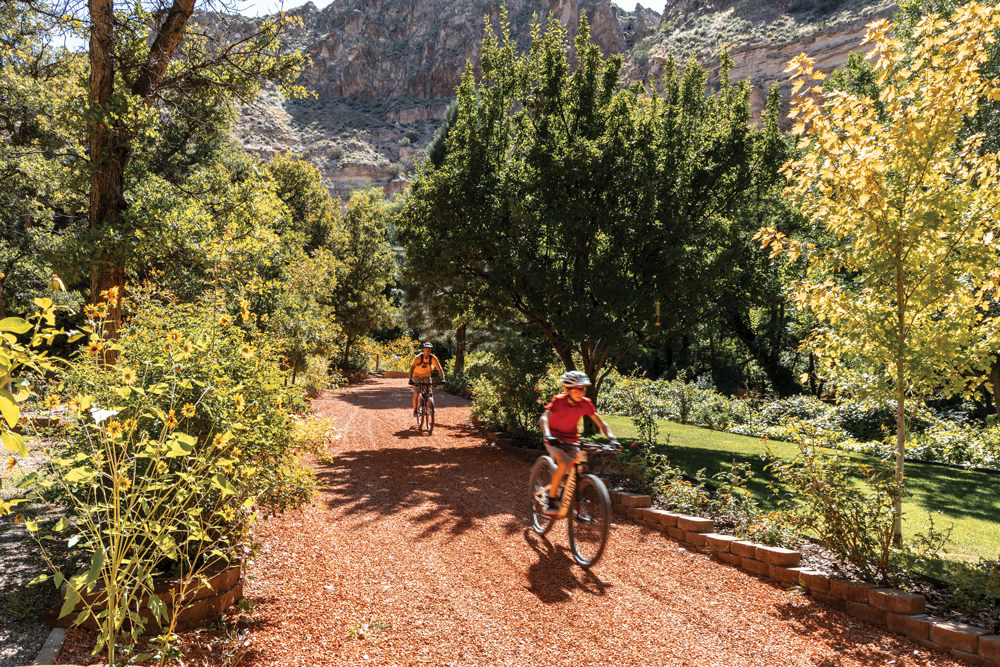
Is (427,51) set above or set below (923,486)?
above

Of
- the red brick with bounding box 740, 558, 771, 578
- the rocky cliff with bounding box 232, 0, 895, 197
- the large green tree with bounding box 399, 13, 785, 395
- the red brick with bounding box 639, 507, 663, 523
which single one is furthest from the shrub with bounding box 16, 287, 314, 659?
the rocky cliff with bounding box 232, 0, 895, 197

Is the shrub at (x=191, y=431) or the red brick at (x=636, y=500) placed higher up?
the shrub at (x=191, y=431)

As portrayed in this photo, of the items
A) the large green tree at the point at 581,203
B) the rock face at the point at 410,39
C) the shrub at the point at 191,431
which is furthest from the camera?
the rock face at the point at 410,39

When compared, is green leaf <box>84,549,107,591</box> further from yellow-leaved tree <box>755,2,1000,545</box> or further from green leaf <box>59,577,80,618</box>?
yellow-leaved tree <box>755,2,1000,545</box>

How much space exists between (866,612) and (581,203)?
7.47 metres

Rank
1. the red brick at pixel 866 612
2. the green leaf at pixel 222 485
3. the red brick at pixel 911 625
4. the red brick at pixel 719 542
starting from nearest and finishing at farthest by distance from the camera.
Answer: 1. the green leaf at pixel 222 485
2. the red brick at pixel 911 625
3. the red brick at pixel 866 612
4. the red brick at pixel 719 542

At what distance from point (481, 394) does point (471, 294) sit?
257cm

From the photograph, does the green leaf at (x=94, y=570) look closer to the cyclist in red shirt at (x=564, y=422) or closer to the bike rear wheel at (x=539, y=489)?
the cyclist in red shirt at (x=564, y=422)

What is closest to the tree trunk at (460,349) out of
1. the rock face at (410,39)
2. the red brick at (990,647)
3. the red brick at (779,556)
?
the red brick at (779,556)

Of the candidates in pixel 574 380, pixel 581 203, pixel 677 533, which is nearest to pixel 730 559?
pixel 677 533

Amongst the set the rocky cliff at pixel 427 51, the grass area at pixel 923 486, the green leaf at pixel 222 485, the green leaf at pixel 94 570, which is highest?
the rocky cliff at pixel 427 51

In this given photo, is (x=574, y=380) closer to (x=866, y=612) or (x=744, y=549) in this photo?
(x=744, y=549)

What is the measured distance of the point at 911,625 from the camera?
4016 millimetres

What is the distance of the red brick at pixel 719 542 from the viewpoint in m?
5.38
